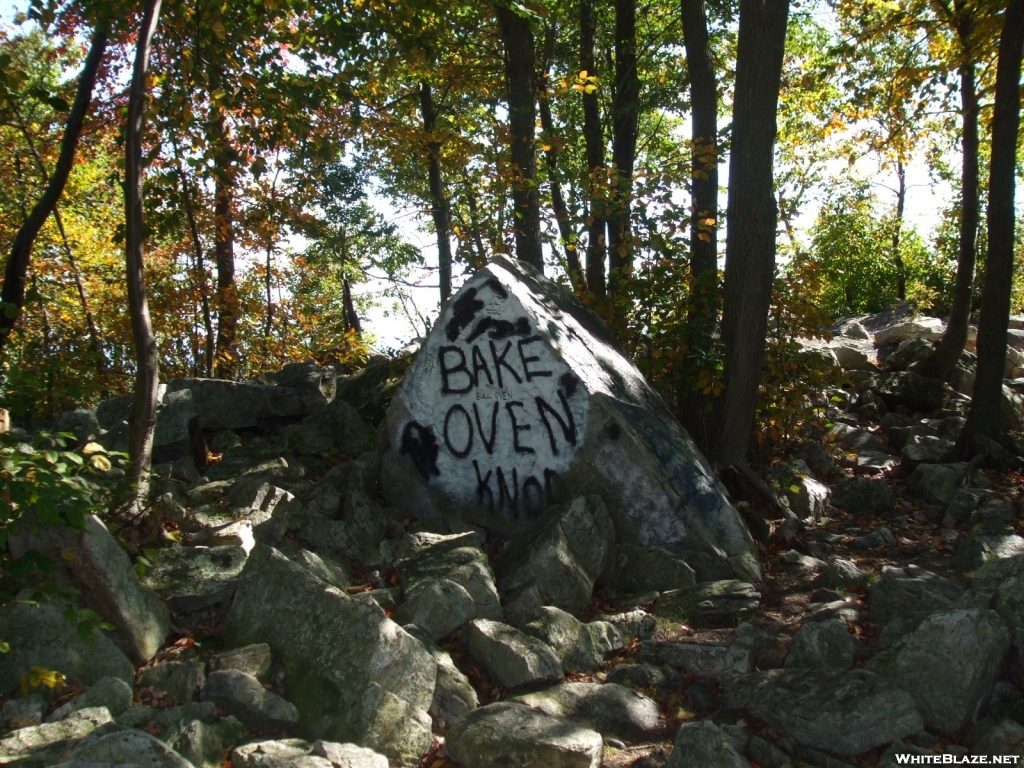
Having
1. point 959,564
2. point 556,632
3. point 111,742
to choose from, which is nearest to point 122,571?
point 111,742

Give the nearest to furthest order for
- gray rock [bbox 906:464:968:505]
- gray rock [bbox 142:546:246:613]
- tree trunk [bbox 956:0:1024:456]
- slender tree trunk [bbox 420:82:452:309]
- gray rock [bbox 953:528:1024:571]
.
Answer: gray rock [bbox 142:546:246:613], gray rock [bbox 953:528:1024:571], gray rock [bbox 906:464:968:505], tree trunk [bbox 956:0:1024:456], slender tree trunk [bbox 420:82:452:309]

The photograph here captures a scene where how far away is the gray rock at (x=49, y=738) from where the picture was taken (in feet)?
10.1

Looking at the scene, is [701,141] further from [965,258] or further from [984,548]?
[965,258]

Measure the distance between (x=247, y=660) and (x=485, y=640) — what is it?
3.61 feet

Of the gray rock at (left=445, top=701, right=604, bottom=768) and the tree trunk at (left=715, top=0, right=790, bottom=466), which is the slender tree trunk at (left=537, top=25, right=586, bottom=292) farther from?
the gray rock at (left=445, top=701, right=604, bottom=768)

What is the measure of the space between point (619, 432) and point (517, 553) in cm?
110

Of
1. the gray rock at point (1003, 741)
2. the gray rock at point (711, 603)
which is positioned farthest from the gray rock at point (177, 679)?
the gray rock at point (1003, 741)

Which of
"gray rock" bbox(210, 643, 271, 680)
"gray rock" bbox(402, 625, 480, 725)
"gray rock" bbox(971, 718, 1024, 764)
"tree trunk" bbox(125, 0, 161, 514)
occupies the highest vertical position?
"tree trunk" bbox(125, 0, 161, 514)

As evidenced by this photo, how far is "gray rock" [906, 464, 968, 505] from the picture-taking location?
7473 mm

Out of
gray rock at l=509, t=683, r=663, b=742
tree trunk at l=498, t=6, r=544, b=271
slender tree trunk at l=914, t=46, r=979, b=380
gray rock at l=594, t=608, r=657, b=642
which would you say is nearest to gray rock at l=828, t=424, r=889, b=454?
slender tree trunk at l=914, t=46, r=979, b=380

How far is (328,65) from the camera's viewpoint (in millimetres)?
7926

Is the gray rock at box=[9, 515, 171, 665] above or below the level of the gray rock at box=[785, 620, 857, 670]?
above

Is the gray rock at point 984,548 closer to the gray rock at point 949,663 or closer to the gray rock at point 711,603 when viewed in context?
the gray rock at point 711,603

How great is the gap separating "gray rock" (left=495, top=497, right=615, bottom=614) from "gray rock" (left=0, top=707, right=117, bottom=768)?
2337 millimetres
